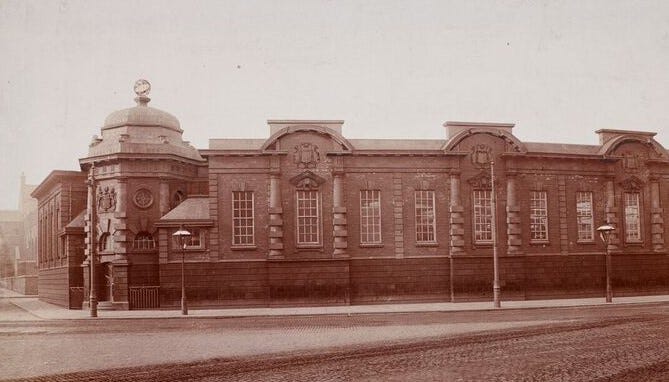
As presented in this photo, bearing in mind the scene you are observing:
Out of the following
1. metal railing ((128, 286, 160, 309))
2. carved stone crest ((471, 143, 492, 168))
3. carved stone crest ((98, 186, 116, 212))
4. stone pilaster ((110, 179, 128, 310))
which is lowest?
metal railing ((128, 286, 160, 309))

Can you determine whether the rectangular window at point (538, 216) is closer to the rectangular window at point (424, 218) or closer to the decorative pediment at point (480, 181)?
the decorative pediment at point (480, 181)

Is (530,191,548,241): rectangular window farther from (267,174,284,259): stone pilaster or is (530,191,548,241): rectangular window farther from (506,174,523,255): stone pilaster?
(267,174,284,259): stone pilaster

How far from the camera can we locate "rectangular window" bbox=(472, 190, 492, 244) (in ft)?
117

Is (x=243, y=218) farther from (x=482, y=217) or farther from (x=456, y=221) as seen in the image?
(x=482, y=217)

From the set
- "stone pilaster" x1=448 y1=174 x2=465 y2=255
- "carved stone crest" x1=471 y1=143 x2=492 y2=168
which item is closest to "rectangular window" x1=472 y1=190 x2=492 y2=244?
"stone pilaster" x1=448 y1=174 x2=465 y2=255

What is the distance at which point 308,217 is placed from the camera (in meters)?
34.4

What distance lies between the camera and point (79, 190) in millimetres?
40125

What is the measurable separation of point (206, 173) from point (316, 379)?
2755cm

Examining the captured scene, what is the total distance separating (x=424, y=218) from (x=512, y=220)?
4.79 meters

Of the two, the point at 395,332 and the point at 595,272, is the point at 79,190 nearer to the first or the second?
the point at 395,332

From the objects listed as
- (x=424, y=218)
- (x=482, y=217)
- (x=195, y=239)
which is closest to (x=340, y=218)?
(x=424, y=218)

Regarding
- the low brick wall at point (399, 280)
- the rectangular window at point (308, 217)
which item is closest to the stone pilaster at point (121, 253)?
the rectangular window at point (308, 217)

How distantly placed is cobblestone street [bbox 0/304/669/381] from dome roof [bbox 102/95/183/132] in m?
15.5

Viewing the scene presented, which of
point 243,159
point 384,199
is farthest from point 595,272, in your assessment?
point 243,159
